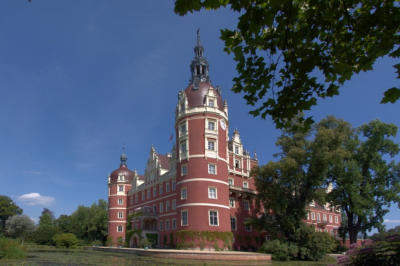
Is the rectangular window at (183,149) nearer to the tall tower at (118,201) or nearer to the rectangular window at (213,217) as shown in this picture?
the rectangular window at (213,217)

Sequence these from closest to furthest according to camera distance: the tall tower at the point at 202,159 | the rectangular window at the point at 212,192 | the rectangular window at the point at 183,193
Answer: the tall tower at the point at 202,159
the rectangular window at the point at 212,192
the rectangular window at the point at 183,193

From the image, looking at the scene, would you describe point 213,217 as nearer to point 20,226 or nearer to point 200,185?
point 200,185

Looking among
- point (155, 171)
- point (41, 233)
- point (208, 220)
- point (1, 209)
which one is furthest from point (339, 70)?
point (1, 209)

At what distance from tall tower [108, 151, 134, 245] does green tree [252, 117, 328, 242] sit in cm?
2874

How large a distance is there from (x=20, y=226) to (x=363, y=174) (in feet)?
176

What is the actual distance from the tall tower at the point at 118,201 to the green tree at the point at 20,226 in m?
14.2

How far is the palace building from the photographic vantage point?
32750 mm

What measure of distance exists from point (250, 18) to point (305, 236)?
92.8 feet

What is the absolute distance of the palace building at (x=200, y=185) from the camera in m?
32.8

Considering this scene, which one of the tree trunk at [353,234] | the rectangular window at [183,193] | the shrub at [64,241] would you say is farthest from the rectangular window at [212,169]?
the shrub at [64,241]

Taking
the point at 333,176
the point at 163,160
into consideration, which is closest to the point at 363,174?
the point at 333,176

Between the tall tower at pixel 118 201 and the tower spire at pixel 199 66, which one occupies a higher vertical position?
the tower spire at pixel 199 66

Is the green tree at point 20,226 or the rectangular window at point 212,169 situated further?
the green tree at point 20,226

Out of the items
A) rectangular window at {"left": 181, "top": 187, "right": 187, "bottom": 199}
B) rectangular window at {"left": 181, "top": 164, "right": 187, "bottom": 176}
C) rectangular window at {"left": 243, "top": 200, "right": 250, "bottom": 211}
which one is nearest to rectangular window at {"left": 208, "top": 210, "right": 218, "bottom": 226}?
rectangular window at {"left": 181, "top": 187, "right": 187, "bottom": 199}
